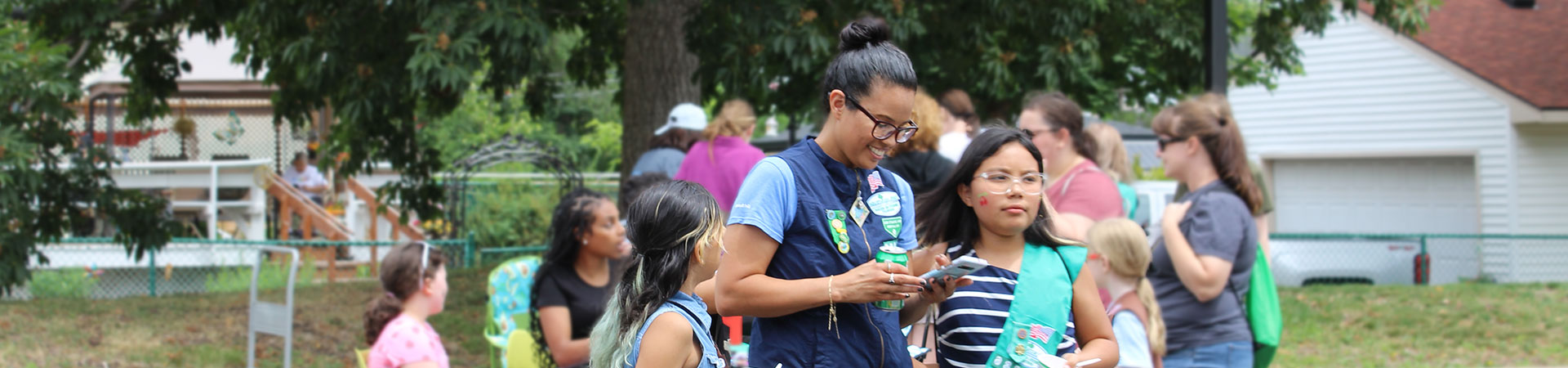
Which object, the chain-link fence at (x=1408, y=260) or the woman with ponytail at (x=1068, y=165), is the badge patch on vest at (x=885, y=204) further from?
the chain-link fence at (x=1408, y=260)

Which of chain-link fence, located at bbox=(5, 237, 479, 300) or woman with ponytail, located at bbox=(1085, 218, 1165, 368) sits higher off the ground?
woman with ponytail, located at bbox=(1085, 218, 1165, 368)

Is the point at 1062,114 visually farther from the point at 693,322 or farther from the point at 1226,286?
the point at 693,322

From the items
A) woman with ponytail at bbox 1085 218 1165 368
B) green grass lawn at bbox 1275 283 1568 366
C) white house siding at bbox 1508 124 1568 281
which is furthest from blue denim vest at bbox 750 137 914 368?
white house siding at bbox 1508 124 1568 281

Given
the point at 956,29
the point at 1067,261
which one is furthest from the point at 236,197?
the point at 1067,261

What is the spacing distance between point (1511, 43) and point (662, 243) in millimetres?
18859

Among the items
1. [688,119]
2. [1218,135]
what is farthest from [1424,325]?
[1218,135]

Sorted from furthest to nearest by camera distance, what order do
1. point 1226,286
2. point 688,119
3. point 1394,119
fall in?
point 1394,119, point 688,119, point 1226,286

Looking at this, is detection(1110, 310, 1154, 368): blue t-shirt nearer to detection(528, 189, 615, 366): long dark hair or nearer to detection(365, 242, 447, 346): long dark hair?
detection(528, 189, 615, 366): long dark hair

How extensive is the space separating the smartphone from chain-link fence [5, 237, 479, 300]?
10.2m

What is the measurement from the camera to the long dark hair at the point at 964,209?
2.71 m

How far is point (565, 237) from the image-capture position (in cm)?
459

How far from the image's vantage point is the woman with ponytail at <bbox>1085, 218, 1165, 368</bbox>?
12.4 feet

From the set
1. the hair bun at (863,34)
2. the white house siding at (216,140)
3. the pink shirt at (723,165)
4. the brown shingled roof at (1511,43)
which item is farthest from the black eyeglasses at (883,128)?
the brown shingled roof at (1511,43)

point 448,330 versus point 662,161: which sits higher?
point 662,161
